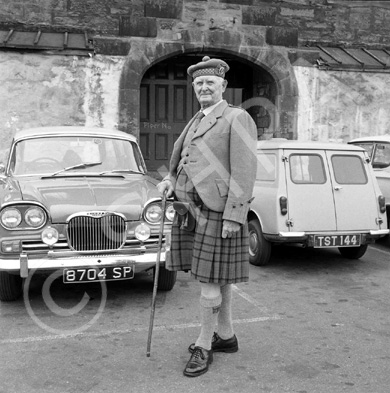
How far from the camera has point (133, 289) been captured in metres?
5.12

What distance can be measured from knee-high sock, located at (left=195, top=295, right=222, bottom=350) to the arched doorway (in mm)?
8557

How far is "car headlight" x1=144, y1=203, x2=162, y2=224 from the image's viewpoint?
4.59 metres

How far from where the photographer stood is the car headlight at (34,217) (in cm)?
431

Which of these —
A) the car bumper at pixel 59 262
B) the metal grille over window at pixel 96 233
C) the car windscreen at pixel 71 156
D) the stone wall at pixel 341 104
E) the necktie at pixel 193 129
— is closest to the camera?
the necktie at pixel 193 129

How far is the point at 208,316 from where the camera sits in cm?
325

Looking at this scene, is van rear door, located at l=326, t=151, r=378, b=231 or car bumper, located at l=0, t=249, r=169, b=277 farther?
van rear door, located at l=326, t=151, r=378, b=231

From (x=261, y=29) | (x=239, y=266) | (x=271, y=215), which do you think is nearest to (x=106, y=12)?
(x=261, y=29)

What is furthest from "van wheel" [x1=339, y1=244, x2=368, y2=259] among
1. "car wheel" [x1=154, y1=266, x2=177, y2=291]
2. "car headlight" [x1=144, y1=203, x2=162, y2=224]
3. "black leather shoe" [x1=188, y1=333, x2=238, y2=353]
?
"black leather shoe" [x1=188, y1=333, x2=238, y2=353]

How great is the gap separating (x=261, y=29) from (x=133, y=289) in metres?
7.97

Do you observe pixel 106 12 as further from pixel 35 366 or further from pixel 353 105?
pixel 35 366

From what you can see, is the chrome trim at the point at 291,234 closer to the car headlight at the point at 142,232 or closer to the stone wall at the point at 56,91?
the car headlight at the point at 142,232

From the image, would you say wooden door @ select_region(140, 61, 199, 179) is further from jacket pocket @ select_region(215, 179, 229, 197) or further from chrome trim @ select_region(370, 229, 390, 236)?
jacket pocket @ select_region(215, 179, 229, 197)

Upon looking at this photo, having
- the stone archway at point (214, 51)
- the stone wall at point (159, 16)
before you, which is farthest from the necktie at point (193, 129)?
the stone wall at point (159, 16)

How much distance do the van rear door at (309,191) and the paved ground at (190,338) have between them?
0.63m
